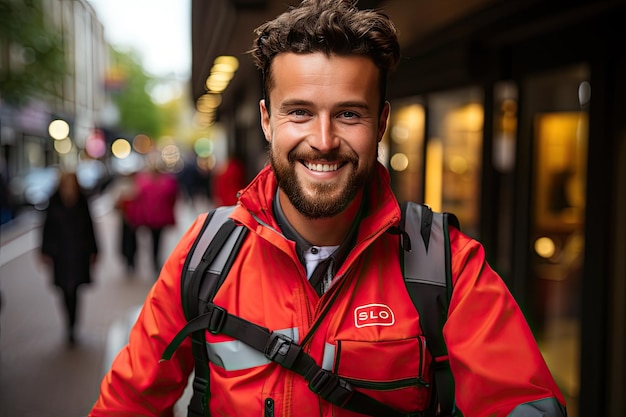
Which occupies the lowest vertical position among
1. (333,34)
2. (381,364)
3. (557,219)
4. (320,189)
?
(381,364)

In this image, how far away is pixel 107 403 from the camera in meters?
1.95

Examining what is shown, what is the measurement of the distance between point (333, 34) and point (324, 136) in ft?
0.83

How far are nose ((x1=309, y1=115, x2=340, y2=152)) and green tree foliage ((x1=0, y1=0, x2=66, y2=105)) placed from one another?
13722 millimetres

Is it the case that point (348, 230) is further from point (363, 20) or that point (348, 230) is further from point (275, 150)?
point (363, 20)

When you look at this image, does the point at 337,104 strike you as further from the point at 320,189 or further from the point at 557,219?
the point at 557,219

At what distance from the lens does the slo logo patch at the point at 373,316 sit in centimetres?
178

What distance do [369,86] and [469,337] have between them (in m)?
0.67

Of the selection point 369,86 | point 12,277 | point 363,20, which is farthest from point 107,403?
point 12,277


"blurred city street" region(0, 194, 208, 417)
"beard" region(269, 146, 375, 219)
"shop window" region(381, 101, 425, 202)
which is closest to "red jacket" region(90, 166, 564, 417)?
"beard" region(269, 146, 375, 219)

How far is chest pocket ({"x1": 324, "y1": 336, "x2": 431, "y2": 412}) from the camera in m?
1.75

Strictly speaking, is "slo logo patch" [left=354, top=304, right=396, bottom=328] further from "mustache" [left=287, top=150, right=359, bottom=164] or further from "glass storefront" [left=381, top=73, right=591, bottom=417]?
"glass storefront" [left=381, top=73, right=591, bottom=417]

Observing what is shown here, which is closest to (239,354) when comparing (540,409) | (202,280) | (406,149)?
(202,280)

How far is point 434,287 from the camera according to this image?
5.76 feet

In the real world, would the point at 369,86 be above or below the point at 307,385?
above
